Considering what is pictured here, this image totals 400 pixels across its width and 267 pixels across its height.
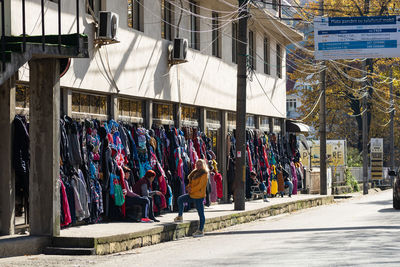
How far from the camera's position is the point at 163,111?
75.0 ft

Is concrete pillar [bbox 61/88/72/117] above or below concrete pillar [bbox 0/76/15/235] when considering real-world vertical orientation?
above

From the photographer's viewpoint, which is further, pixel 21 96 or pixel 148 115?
pixel 148 115

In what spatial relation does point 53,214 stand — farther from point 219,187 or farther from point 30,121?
point 219,187

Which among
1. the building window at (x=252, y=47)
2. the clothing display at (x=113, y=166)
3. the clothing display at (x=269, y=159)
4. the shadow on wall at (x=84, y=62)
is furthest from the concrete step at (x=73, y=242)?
the building window at (x=252, y=47)

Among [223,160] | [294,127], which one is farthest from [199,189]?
[294,127]

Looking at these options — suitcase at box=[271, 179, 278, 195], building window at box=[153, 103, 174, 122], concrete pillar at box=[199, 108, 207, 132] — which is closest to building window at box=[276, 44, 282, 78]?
suitcase at box=[271, 179, 278, 195]

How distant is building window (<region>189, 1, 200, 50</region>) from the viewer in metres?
25.2

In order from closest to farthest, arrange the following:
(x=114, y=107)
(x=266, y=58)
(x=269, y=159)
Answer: (x=114, y=107)
(x=269, y=159)
(x=266, y=58)

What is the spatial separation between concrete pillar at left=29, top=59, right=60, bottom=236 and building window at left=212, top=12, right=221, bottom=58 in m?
12.8

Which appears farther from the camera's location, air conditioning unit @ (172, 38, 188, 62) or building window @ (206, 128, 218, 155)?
building window @ (206, 128, 218, 155)

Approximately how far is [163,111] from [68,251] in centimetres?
909

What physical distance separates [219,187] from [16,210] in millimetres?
10708

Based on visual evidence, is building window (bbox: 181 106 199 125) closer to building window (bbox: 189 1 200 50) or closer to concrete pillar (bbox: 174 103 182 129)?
concrete pillar (bbox: 174 103 182 129)

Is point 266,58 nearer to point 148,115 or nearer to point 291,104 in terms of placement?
point 148,115
